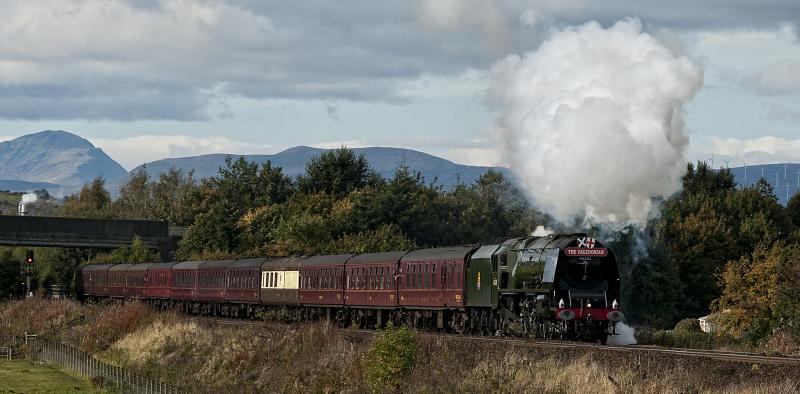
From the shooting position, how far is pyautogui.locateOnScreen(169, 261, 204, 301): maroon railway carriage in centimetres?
7900

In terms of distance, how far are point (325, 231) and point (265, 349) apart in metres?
62.5

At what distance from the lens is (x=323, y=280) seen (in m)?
59.9

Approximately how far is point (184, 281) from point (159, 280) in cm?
559

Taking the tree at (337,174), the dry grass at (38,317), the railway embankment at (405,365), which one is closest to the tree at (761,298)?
the railway embankment at (405,365)

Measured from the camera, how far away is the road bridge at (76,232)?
107938 millimetres

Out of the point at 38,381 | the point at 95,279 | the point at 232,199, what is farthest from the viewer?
the point at 232,199

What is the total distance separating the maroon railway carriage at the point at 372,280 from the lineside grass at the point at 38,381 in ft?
43.9

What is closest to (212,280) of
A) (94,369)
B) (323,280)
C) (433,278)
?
(323,280)

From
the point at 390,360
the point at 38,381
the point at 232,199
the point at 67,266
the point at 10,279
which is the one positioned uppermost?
the point at 232,199

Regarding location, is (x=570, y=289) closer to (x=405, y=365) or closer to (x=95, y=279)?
(x=405, y=365)

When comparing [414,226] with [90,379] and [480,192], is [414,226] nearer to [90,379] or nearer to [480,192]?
[480,192]

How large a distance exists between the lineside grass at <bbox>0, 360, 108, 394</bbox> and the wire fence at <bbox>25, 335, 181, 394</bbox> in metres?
0.47

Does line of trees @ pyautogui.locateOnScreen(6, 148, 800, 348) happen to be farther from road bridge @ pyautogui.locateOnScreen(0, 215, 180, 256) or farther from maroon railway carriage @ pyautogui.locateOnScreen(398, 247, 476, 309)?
maroon railway carriage @ pyautogui.locateOnScreen(398, 247, 476, 309)

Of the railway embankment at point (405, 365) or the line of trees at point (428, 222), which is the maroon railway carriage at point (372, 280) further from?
the line of trees at point (428, 222)
